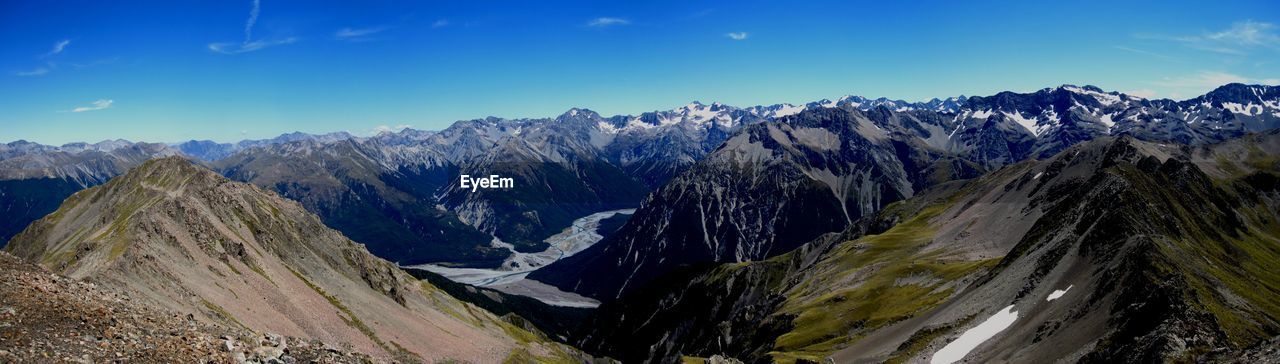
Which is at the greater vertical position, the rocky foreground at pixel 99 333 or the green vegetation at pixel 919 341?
the rocky foreground at pixel 99 333

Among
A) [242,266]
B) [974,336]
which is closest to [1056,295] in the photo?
[974,336]

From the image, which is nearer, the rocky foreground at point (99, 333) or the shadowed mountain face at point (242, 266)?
the rocky foreground at point (99, 333)

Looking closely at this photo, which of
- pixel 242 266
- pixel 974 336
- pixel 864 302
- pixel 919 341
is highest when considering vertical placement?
pixel 242 266

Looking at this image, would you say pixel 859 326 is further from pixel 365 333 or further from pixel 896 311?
pixel 365 333

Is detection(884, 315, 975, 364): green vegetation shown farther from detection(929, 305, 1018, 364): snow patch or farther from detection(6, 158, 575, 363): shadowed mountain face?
detection(6, 158, 575, 363): shadowed mountain face

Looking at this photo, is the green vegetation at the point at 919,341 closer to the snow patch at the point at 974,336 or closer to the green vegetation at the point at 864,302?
the snow patch at the point at 974,336

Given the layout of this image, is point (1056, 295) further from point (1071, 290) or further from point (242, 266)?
point (242, 266)

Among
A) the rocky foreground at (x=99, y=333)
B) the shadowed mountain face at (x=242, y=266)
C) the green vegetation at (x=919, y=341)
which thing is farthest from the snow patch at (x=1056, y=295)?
the shadowed mountain face at (x=242, y=266)
